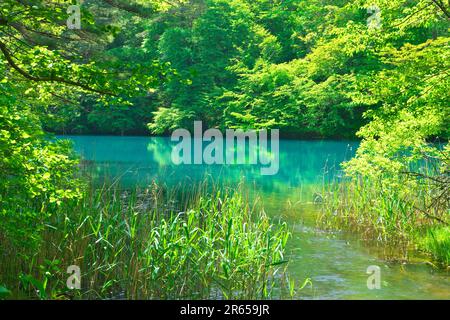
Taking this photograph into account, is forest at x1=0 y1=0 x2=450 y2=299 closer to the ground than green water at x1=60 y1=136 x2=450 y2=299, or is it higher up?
higher up

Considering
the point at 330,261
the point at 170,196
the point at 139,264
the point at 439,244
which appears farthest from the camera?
the point at 170,196

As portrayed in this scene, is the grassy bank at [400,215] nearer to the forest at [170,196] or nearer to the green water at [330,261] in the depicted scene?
the forest at [170,196]

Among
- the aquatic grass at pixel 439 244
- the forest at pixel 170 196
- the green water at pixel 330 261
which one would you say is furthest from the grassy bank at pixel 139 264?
the aquatic grass at pixel 439 244

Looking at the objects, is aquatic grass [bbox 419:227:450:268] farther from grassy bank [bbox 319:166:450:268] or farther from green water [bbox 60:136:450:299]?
green water [bbox 60:136:450:299]

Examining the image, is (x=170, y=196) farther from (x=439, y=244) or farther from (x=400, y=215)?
(x=439, y=244)

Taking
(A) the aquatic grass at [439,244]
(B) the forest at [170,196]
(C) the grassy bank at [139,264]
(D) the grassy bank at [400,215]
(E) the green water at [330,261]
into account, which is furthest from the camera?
(D) the grassy bank at [400,215]

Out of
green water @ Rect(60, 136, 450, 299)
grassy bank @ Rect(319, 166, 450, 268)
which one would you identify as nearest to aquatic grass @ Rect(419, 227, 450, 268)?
grassy bank @ Rect(319, 166, 450, 268)

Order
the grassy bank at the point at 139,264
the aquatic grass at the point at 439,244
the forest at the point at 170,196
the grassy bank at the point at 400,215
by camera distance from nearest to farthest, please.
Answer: the forest at the point at 170,196 < the grassy bank at the point at 139,264 < the aquatic grass at the point at 439,244 < the grassy bank at the point at 400,215

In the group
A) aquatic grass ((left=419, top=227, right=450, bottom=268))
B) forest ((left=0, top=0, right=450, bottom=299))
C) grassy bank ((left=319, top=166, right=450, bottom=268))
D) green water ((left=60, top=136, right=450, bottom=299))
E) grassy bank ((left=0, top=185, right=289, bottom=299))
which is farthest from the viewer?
grassy bank ((left=319, top=166, right=450, bottom=268))

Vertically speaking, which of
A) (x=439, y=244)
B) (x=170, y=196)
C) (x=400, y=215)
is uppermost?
(x=170, y=196)

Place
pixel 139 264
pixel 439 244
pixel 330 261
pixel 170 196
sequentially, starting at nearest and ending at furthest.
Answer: pixel 139 264 < pixel 439 244 < pixel 330 261 < pixel 170 196

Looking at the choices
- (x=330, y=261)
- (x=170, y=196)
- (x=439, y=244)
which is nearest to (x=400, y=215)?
(x=439, y=244)

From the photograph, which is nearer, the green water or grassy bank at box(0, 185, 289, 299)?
grassy bank at box(0, 185, 289, 299)

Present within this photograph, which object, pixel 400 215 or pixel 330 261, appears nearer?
pixel 330 261
